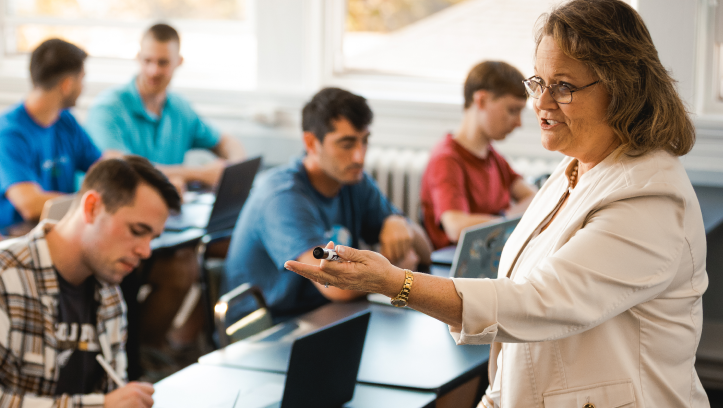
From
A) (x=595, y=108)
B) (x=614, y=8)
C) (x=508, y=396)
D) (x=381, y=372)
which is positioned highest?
(x=614, y=8)

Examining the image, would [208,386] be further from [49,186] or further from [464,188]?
[49,186]

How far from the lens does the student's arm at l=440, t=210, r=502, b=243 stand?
271 cm

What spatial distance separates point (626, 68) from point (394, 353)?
970 millimetres

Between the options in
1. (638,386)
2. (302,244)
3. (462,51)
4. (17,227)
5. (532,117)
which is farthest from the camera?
(462,51)

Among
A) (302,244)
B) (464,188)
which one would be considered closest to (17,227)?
(302,244)

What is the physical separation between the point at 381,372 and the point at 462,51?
2911mm

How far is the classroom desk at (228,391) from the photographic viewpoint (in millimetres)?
1554

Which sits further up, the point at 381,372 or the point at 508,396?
the point at 508,396

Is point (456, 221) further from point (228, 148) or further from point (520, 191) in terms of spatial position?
point (228, 148)

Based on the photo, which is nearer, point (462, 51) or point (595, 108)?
point (595, 108)

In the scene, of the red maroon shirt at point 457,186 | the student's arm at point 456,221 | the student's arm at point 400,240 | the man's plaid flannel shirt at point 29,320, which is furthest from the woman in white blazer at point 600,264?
the red maroon shirt at point 457,186

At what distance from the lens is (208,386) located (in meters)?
1.63

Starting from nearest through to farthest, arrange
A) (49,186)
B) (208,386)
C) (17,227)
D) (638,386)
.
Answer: (638,386), (208,386), (17,227), (49,186)

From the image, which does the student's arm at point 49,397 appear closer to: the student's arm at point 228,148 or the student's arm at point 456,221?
the student's arm at point 456,221
